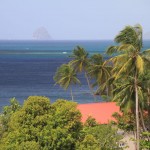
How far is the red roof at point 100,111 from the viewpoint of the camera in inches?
1671

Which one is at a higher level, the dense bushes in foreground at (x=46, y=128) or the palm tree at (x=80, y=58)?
the palm tree at (x=80, y=58)

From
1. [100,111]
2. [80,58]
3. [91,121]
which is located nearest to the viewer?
[91,121]

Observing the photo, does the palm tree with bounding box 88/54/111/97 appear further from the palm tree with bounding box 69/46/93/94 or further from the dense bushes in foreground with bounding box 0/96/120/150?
the dense bushes in foreground with bounding box 0/96/120/150

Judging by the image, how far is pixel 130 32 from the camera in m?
37.6

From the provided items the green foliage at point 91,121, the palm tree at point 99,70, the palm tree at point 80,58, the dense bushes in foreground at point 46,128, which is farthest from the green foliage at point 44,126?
the palm tree at point 80,58

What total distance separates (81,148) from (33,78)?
108 m

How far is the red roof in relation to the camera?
139ft

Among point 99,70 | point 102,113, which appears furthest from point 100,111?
point 99,70

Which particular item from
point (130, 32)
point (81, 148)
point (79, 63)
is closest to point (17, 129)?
point (81, 148)

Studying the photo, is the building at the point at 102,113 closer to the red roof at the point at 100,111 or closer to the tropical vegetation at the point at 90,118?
the red roof at the point at 100,111

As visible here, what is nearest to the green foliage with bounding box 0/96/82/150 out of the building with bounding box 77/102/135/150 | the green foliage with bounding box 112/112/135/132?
the green foliage with bounding box 112/112/135/132

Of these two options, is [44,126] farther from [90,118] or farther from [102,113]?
[102,113]

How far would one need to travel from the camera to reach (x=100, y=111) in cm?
4453

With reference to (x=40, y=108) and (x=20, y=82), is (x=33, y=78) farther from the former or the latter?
(x=40, y=108)
